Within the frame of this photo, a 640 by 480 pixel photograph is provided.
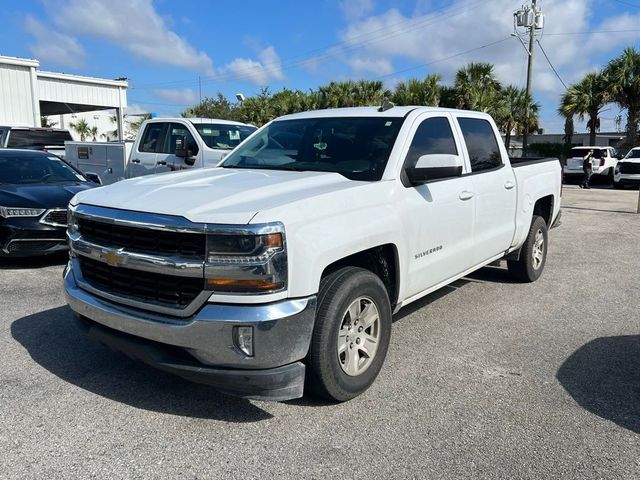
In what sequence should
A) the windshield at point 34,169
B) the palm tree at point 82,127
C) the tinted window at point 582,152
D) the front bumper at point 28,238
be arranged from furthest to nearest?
the palm tree at point 82,127 → the tinted window at point 582,152 → the windshield at point 34,169 → the front bumper at point 28,238

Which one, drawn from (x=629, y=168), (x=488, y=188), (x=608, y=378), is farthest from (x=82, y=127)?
(x=608, y=378)

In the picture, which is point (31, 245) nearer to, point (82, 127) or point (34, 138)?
point (34, 138)

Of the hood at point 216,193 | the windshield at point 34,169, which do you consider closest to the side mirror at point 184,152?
the windshield at point 34,169

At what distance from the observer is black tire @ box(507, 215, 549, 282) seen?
6418 mm

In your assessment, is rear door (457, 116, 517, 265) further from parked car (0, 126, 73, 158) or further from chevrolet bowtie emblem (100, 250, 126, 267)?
parked car (0, 126, 73, 158)

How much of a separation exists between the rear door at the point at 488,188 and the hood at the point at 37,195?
16.9 ft

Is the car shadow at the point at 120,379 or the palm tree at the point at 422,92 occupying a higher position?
the palm tree at the point at 422,92

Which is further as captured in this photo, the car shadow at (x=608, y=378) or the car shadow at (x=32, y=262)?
the car shadow at (x=32, y=262)

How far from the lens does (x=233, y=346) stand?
9.84ft

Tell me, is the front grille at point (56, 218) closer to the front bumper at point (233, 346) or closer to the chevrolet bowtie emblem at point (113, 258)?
the chevrolet bowtie emblem at point (113, 258)

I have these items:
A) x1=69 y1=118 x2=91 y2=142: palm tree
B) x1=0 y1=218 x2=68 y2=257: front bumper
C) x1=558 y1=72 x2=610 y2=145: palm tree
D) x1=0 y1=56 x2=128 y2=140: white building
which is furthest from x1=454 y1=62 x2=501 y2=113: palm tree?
x1=69 y1=118 x2=91 y2=142: palm tree

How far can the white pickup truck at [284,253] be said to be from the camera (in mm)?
3002

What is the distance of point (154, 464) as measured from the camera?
2.90 metres

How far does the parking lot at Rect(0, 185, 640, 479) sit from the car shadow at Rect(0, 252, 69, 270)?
2034 millimetres
